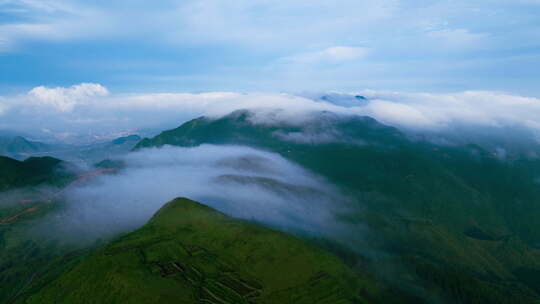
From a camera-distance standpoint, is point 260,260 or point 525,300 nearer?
point 260,260

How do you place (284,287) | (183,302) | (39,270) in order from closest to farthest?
(183,302)
(284,287)
(39,270)

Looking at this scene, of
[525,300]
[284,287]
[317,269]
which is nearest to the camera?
[284,287]

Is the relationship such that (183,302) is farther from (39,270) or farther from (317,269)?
(39,270)

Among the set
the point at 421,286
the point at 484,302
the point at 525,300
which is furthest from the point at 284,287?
the point at 525,300

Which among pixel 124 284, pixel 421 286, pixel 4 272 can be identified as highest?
pixel 124 284

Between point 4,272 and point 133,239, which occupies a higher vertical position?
point 133,239

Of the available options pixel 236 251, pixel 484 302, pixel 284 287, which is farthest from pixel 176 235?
pixel 484 302

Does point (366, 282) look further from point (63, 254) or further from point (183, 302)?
point (63, 254)
